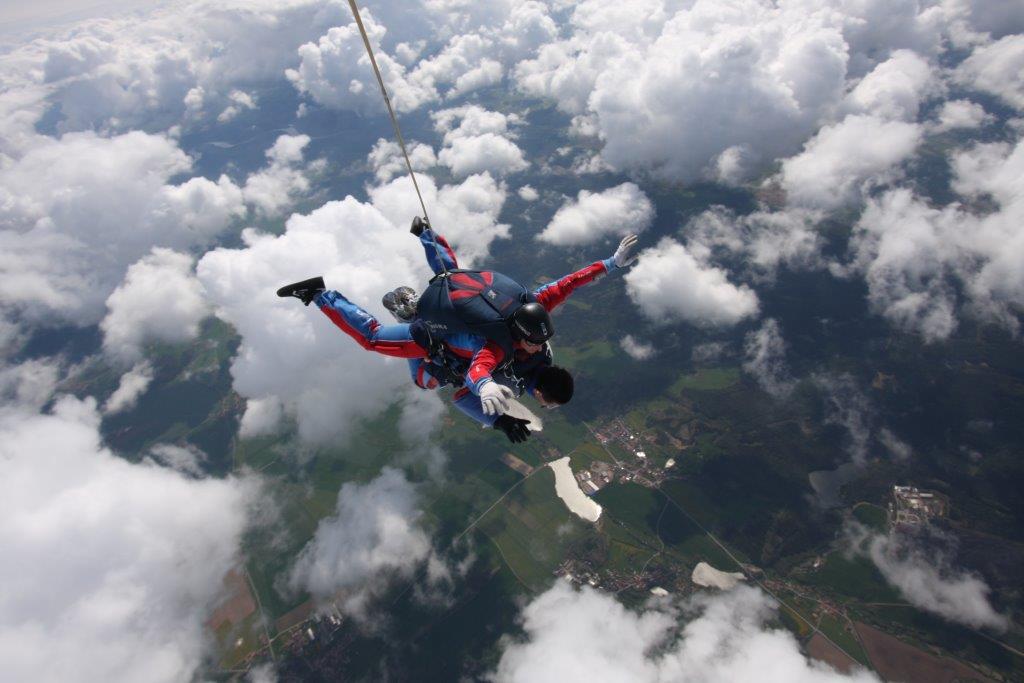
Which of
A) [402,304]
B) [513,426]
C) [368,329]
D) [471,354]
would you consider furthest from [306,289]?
[513,426]

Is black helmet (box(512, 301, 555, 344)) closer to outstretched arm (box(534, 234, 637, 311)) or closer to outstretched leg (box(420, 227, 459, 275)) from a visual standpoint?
outstretched arm (box(534, 234, 637, 311))

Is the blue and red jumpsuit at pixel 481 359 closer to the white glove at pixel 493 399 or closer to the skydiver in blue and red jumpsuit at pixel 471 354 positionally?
the skydiver in blue and red jumpsuit at pixel 471 354

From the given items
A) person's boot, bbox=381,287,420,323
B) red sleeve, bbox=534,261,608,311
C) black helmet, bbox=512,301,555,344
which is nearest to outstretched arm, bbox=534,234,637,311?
red sleeve, bbox=534,261,608,311

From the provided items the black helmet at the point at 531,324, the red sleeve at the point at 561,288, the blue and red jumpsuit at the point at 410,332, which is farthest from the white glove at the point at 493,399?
the red sleeve at the point at 561,288

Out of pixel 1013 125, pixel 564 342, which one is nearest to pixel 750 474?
pixel 564 342

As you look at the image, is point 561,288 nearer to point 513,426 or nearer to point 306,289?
point 513,426

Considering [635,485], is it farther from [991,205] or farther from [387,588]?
[991,205]

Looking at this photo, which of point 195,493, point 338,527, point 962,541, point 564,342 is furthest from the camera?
point 564,342
